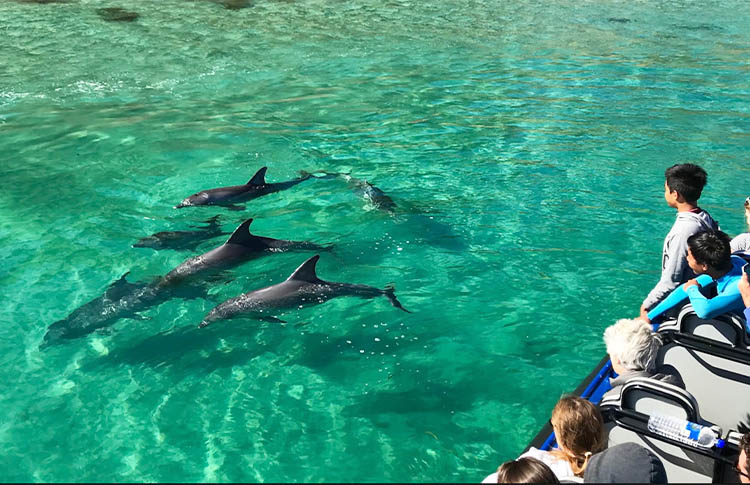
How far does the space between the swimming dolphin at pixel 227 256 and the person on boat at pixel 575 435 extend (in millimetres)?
5112

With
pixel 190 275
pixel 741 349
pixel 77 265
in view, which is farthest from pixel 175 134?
pixel 741 349

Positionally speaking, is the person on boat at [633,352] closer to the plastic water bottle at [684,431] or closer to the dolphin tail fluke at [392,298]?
the plastic water bottle at [684,431]

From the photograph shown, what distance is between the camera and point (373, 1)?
3084 centimetres

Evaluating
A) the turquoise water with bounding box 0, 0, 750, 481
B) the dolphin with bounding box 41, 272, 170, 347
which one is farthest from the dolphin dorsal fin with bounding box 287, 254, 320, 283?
the dolphin with bounding box 41, 272, 170, 347

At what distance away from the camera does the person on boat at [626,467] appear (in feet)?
11.7

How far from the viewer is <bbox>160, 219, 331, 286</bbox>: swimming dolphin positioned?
26.9ft

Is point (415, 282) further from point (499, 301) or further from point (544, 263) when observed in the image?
point (544, 263)

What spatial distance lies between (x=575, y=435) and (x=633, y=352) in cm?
119

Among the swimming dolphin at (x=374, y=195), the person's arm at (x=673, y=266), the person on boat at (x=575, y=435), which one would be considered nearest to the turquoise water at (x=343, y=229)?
the swimming dolphin at (x=374, y=195)

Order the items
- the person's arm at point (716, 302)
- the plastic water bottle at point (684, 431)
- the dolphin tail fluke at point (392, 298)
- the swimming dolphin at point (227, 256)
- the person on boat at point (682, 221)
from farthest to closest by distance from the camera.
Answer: the swimming dolphin at point (227, 256) → the dolphin tail fluke at point (392, 298) → the person on boat at point (682, 221) → the person's arm at point (716, 302) → the plastic water bottle at point (684, 431)

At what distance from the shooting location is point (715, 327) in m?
5.60

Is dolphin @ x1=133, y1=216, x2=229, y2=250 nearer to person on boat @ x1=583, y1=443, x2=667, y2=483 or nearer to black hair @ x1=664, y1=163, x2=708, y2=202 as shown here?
black hair @ x1=664, y1=163, x2=708, y2=202

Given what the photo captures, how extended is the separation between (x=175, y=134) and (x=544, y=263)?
907cm

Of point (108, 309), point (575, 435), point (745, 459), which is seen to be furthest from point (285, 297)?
point (745, 459)
